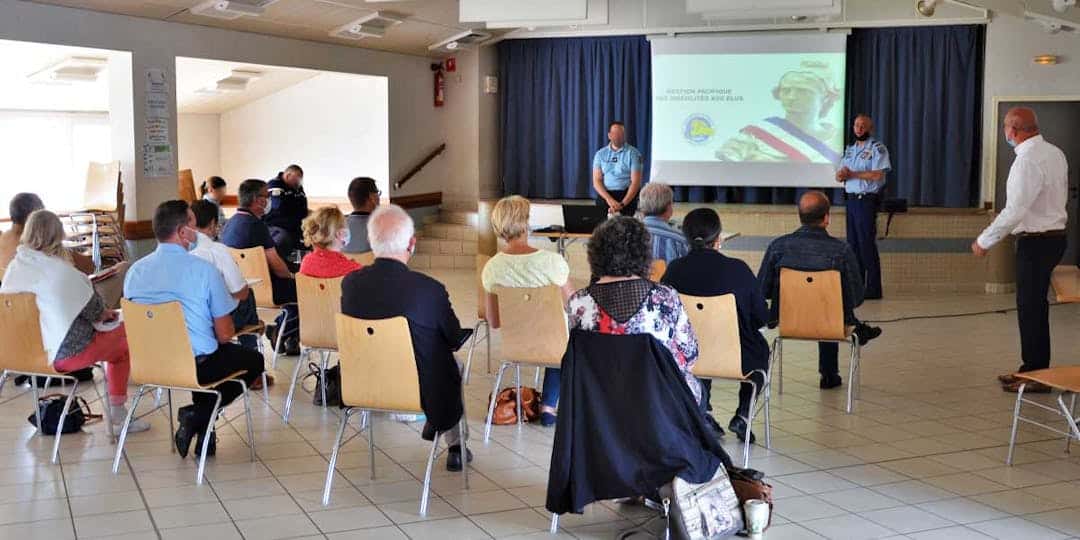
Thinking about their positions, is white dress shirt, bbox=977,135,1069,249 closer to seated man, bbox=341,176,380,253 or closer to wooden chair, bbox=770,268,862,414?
wooden chair, bbox=770,268,862,414

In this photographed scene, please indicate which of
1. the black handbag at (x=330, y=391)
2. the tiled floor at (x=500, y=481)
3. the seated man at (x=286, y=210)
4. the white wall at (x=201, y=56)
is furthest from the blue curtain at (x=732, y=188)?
the black handbag at (x=330, y=391)

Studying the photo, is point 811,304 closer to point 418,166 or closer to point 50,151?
point 418,166

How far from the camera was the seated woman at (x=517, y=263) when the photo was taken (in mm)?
4965

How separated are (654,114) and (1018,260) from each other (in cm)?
617

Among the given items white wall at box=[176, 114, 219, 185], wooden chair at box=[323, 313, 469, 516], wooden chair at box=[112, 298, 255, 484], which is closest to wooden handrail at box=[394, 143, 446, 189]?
white wall at box=[176, 114, 219, 185]

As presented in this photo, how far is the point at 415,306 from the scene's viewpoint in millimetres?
3996

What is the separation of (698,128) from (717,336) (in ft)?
24.1

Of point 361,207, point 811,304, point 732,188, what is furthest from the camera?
point 732,188

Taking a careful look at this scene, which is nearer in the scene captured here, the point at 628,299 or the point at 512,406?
the point at 628,299

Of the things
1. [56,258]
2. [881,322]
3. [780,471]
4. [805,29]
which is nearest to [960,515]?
[780,471]

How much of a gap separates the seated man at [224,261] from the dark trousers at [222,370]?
41 cm

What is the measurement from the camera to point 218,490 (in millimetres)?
4203

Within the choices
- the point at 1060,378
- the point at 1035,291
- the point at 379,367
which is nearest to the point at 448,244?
the point at 1035,291

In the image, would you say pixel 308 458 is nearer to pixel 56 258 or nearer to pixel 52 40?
pixel 56 258
